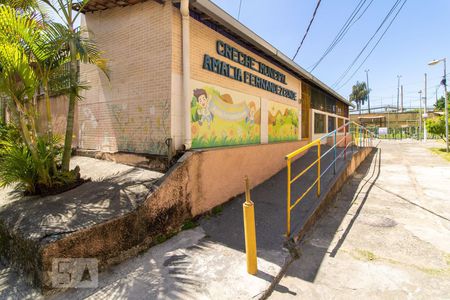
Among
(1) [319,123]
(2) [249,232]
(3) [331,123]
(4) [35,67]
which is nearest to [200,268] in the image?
(2) [249,232]

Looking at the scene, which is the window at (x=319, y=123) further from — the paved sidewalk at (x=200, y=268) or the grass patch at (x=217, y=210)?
the grass patch at (x=217, y=210)

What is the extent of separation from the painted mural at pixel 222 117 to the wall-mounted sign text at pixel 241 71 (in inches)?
16.2

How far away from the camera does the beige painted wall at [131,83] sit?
4.85 meters

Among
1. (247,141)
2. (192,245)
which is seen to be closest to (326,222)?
(192,245)

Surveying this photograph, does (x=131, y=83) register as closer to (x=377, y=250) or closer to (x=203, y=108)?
(x=203, y=108)

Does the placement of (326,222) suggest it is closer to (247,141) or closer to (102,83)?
(247,141)

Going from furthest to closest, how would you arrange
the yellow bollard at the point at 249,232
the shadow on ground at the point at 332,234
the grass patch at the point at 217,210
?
the grass patch at the point at 217,210 < the shadow on ground at the point at 332,234 < the yellow bollard at the point at 249,232

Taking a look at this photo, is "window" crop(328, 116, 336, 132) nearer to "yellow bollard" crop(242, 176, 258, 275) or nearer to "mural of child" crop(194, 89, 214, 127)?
"mural of child" crop(194, 89, 214, 127)

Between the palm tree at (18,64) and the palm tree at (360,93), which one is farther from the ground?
the palm tree at (360,93)

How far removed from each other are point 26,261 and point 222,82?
474 centimetres

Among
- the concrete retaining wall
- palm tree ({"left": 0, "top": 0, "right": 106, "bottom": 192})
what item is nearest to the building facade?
palm tree ({"left": 0, "top": 0, "right": 106, "bottom": 192})

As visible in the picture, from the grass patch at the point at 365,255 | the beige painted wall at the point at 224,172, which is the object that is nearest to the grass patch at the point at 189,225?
the beige painted wall at the point at 224,172

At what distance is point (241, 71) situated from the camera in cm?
662

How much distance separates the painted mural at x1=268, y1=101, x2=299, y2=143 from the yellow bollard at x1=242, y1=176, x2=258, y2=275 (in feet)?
17.4
